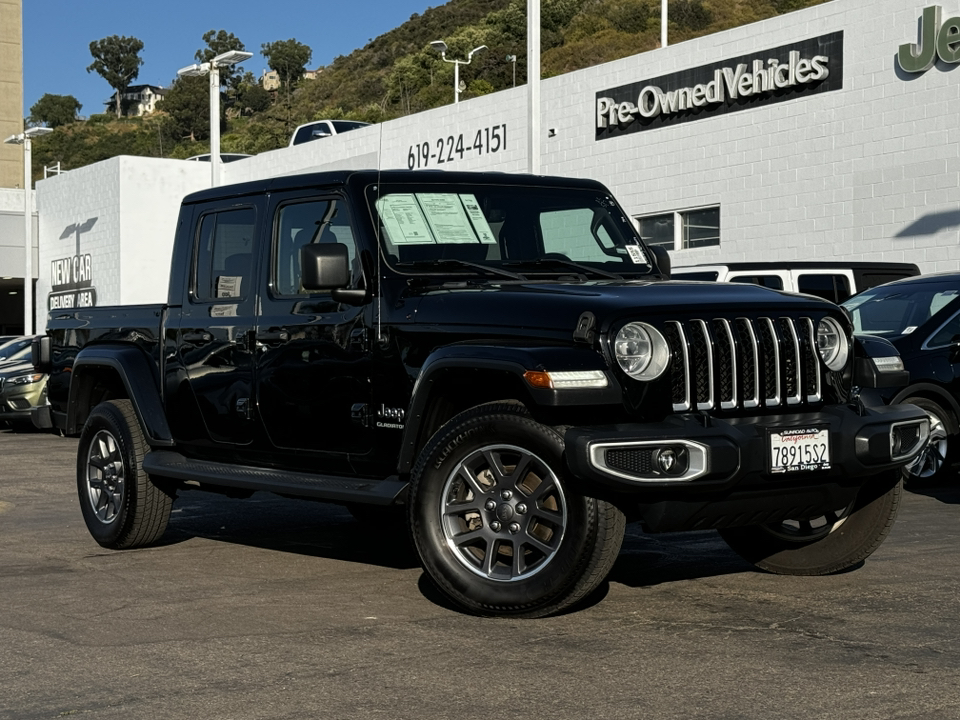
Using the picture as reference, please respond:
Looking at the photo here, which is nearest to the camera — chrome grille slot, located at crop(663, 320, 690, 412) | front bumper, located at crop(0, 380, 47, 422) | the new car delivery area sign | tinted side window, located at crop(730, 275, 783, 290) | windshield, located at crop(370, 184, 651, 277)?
chrome grille slot, located at crop(663, 320, 690, 412)

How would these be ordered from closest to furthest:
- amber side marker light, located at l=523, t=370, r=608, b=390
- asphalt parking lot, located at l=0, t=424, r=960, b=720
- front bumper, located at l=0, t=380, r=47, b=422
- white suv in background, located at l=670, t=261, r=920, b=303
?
asphalt parking lot, located at l=0, t=424, r=960, b=720 < amber side marker light, located at l=523, t=370, r=608, b=390 < white suv in background, located at l=670, t=261, r=920, b=303 < front bumper, located at l=0, t=380, r=47, b=422

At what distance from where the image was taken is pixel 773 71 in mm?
22922

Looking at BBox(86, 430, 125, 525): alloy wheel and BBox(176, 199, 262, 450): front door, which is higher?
BBox(176, 199, 262, 450): front door

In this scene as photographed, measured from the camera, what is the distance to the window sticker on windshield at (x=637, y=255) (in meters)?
7.87

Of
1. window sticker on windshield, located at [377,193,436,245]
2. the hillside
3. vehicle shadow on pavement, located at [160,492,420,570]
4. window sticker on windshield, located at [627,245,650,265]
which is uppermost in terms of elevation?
the hillside

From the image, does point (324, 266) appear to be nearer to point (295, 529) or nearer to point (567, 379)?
point (567, 379)

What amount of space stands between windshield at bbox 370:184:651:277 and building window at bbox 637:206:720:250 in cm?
1669

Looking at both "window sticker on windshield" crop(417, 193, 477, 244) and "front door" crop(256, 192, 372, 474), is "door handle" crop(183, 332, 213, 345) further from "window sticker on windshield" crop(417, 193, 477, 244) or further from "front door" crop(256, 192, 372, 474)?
"window sticker on windshield" crop(417, 193, 477, 244)

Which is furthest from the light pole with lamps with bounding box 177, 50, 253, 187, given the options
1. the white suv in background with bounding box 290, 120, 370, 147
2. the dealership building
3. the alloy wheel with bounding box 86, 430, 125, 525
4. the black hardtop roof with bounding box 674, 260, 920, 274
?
the alloy wheel with bounding box 86, 430, 125, 525

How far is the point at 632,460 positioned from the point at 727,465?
1.30 ft

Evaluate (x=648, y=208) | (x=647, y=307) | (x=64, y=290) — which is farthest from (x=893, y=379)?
(x=64, y=290)

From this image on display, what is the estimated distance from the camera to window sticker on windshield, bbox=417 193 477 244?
738 cm

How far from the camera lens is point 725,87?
2398 cm

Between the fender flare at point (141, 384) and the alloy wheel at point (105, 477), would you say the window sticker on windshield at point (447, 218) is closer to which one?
the fender flare at point (141, 384)
